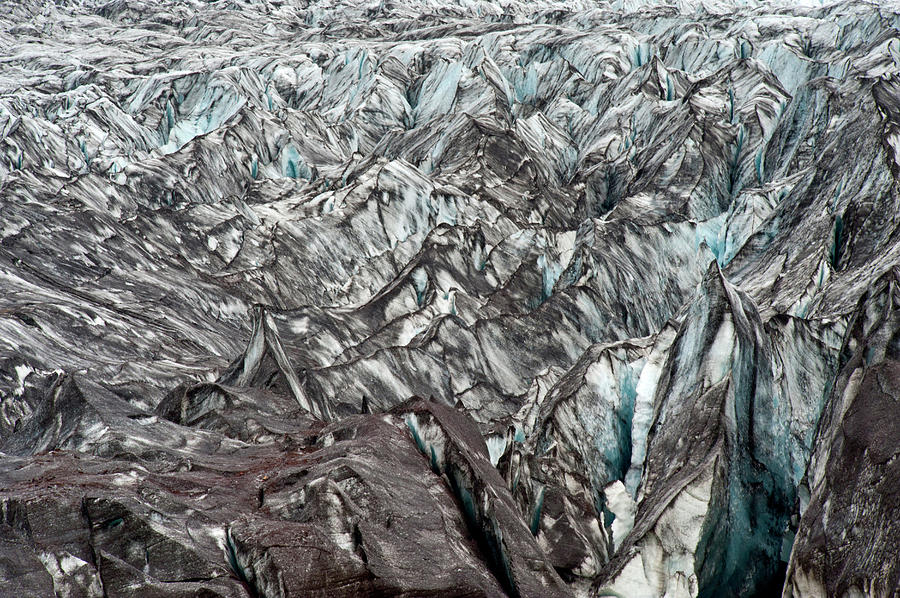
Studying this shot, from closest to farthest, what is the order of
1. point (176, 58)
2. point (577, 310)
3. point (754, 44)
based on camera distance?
1. point (577, 310)
2. point (754, 44)
3. point (176, 58)

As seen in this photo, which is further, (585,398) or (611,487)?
(585,398)

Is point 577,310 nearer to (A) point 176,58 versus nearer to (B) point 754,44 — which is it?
(B) point 754,44

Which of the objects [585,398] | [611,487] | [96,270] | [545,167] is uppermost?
[545,167]

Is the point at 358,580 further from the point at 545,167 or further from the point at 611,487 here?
the point at 545,167

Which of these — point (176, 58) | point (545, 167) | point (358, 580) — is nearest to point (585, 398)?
point (358, 580)

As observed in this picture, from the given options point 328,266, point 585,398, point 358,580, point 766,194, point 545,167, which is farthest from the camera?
point 545,167

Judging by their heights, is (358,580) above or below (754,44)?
below

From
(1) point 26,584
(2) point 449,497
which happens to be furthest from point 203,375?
(1) point 26,584
